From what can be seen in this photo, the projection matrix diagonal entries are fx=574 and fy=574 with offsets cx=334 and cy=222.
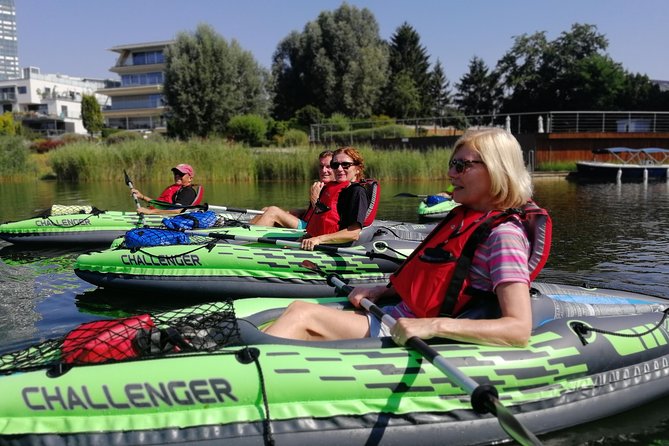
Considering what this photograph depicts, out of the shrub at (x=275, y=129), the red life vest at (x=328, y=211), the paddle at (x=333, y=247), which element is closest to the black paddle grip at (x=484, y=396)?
the paddle at (x=333, y=247)

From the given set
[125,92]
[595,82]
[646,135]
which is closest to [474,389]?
A: [646,135]

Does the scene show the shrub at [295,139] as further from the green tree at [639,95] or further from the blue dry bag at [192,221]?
the green tree at [639,95]

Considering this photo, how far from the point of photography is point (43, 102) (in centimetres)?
7456

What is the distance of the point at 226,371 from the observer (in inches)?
115

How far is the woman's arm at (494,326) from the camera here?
2725 millimetres

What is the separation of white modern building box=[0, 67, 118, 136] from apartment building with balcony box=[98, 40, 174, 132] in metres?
11.2

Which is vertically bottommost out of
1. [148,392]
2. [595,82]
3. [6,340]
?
[6,340]

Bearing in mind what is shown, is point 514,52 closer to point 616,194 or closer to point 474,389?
point 616,194

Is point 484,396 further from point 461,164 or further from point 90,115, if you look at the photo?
point 90,115

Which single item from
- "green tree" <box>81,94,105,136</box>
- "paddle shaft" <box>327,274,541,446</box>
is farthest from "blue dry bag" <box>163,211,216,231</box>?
"green tree" <box>81,94,105,136</box>

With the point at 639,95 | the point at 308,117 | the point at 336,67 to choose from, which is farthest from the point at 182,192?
the point at 639,95

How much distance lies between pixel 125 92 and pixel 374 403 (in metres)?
61.3

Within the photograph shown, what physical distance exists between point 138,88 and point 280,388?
196 ft

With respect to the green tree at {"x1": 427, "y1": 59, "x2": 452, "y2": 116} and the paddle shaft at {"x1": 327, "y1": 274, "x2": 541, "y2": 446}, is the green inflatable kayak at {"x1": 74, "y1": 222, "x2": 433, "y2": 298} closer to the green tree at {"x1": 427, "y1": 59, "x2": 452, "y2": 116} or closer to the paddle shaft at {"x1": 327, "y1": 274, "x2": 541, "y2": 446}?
the paddle shaft at {"x1": 327, "y1": 274, "x2": 541, "y2": 446}
